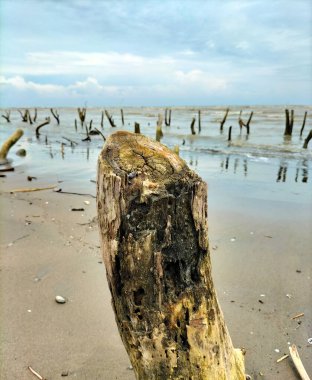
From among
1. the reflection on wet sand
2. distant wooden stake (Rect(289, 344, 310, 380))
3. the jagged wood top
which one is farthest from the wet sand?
the reflection on wet sand

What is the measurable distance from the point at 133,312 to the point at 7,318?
2.30m

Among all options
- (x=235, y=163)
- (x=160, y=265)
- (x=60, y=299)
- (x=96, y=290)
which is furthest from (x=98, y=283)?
(x=235, y=163)

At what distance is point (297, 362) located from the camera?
3.11m

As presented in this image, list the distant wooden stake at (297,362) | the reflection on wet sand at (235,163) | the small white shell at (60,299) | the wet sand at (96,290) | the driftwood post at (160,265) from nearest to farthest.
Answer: the driftwood post at (160,265)
the distant wooden stake at (297,362)
the wet sand at (96,290)
the small white shell at (60,299)
the reflection on wet sand at (235,163)

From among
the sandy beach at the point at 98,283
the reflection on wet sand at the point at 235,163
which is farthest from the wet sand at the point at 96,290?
the reflection on wet sand at the point at 235,163

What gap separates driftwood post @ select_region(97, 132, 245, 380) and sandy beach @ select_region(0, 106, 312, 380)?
132 centimetres

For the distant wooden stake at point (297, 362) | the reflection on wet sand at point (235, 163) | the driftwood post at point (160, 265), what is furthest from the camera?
the reflection on wet sand at point (235, 163)

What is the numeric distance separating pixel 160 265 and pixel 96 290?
2713 millimetres

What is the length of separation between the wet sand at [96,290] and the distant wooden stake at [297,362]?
118 mm

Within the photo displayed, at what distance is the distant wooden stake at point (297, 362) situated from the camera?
9.65 feet

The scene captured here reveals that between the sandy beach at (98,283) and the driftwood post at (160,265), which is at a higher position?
the driftwood post at (160,265)

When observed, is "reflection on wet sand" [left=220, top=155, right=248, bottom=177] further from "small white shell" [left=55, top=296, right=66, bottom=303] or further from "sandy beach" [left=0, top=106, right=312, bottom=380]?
"small white shell" [left=55, top=296, right=66, bottom=303]

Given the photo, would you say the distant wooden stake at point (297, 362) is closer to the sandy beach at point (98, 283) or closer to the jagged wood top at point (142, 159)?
the sandy beach at point (98, 283)

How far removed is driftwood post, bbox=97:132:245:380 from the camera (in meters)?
1.90
